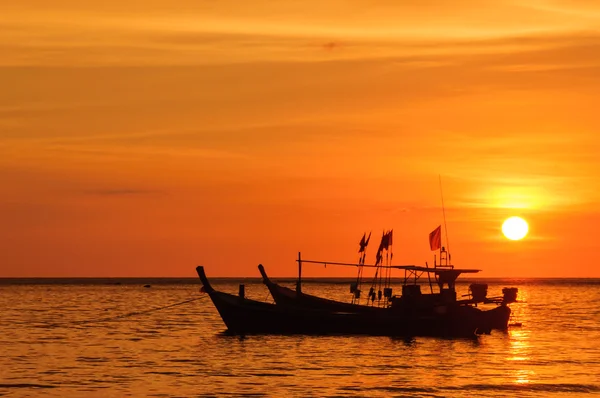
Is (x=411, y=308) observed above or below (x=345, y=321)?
above

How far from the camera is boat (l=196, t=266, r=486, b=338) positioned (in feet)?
208

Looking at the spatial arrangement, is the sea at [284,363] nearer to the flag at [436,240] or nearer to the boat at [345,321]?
the boat at [345,321]

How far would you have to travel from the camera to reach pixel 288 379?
4503 centimetres

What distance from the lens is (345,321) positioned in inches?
2505

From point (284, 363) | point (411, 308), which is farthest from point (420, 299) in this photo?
point (284, 363)

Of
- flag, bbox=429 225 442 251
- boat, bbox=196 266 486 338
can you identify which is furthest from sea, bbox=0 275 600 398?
flag, bbox=429 225 442 251

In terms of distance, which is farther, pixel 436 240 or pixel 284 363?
pixel 436 240

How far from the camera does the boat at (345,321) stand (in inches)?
2496

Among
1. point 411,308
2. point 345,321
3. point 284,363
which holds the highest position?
point 411,308

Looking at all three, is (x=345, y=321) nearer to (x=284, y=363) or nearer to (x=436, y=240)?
(x=436, y=240)

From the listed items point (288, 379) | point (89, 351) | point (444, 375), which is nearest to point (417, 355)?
point (444, 375)

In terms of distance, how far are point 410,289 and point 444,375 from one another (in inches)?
717

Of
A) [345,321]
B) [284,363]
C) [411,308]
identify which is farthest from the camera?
[411,308]

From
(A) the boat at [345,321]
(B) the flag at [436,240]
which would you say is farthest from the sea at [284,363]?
(B) the flag at [436,240]
